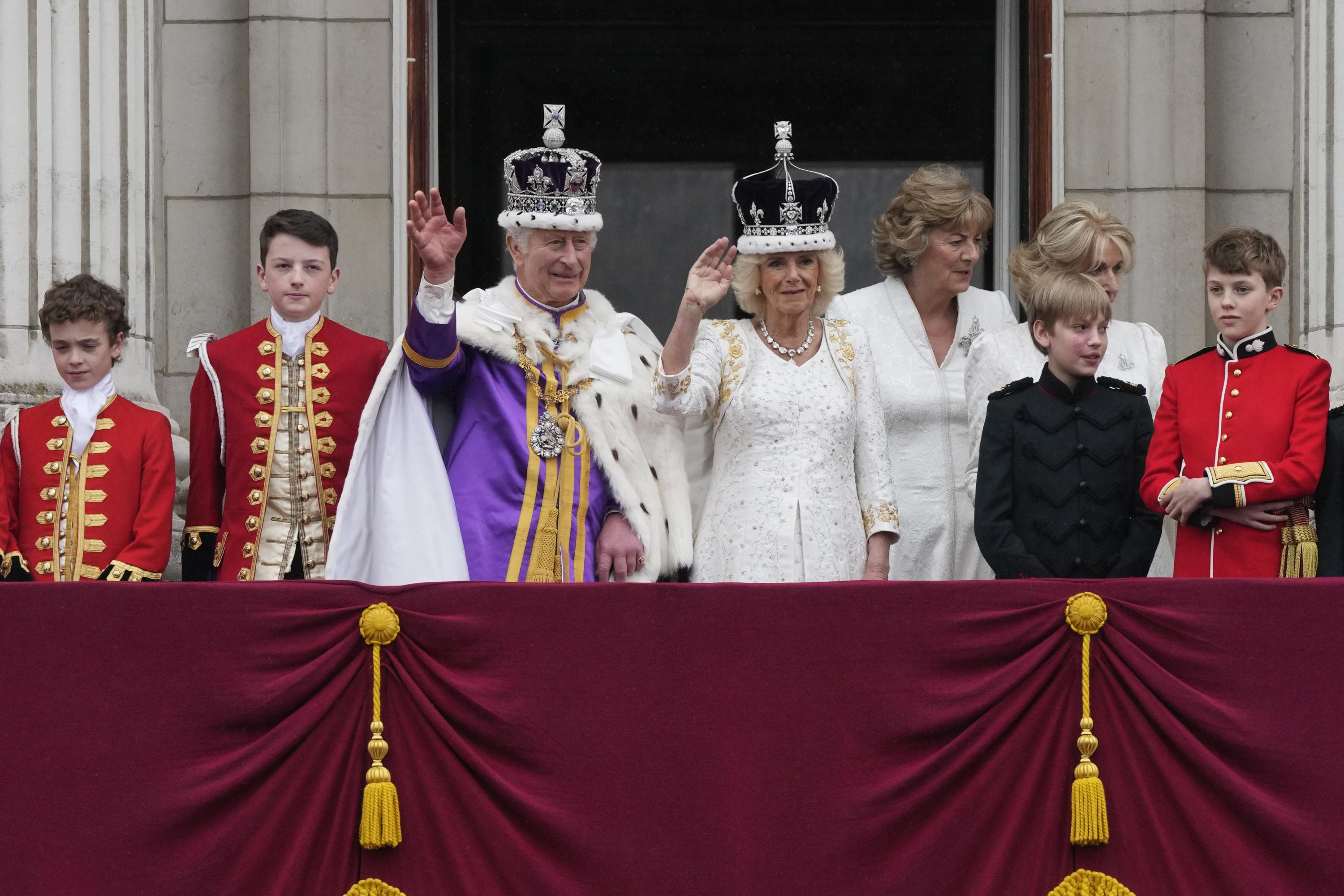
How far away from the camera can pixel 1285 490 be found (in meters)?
4.37

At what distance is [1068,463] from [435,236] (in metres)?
1.72

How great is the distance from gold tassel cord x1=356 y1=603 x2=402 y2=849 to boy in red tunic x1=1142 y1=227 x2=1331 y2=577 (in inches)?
75.9

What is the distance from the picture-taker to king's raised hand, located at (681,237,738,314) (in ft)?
14.6

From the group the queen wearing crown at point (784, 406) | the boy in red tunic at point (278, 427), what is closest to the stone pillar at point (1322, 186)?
the queen wearing crown at point (784, 406)

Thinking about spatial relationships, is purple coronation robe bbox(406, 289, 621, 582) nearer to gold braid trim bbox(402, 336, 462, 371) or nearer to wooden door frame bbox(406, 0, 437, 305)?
gold braid trim bbox(402, 336, 462, 371)

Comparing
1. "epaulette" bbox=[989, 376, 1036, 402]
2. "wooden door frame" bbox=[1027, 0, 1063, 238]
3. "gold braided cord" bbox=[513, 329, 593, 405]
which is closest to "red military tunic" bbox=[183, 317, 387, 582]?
"gold braided cord" bbox=[513, 329, 593, 405]

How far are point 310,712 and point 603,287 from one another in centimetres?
447

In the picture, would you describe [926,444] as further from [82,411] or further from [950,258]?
[82,411]

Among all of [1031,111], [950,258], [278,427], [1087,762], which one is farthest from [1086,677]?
[1031,111]

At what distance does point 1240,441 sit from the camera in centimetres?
451

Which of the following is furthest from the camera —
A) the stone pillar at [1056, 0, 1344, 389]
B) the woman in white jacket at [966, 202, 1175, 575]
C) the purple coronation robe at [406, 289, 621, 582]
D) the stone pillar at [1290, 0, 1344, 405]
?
the stone pillar at [1056, 0, 1344, 389]

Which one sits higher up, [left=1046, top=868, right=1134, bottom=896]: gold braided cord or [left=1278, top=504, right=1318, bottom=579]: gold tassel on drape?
[left=1278, top=504, right=1318, bottom=579]: gold tassel on drape

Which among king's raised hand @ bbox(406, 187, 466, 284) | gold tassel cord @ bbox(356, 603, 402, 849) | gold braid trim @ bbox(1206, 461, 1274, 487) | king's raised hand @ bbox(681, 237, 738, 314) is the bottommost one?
gold tassel cord @ bbox(356, 603, 402, 849)

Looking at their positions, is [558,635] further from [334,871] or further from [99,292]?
[99,292]
